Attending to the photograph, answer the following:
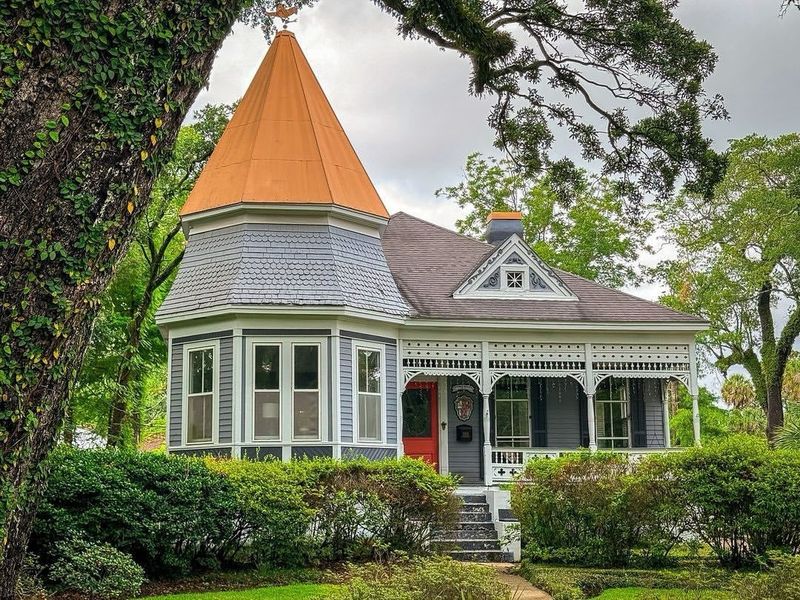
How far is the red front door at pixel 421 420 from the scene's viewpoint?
18.2m

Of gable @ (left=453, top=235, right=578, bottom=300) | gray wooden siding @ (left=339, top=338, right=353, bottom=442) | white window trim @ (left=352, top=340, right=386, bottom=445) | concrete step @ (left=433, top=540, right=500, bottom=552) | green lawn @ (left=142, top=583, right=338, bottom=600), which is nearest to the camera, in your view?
green lawn @ (left=142, top=583, right=338, bottom=600)

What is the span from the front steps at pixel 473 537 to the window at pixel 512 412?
3.12m

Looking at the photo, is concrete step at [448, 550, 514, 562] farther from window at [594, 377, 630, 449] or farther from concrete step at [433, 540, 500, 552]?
window at [594, 377, 630, 449]

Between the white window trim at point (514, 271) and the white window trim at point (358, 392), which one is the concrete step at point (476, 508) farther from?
the white window trim at point (514, 271)

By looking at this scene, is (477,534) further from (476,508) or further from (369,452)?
(369,452)

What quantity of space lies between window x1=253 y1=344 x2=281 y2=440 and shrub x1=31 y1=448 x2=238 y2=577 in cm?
450

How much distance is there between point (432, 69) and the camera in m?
21.3

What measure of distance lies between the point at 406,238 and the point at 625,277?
14.5 m

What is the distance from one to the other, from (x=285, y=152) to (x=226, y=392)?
468 cm

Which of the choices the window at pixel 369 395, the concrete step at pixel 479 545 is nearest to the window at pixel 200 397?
the window at pixel 369 395

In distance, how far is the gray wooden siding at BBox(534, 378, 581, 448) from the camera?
18938mm

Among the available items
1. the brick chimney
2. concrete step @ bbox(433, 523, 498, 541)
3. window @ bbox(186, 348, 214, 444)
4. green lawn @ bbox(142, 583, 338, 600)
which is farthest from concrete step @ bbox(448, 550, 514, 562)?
the brick chimney

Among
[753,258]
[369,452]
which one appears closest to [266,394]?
[369,452]

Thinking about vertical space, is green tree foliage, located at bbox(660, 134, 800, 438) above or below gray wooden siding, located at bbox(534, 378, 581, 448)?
above
